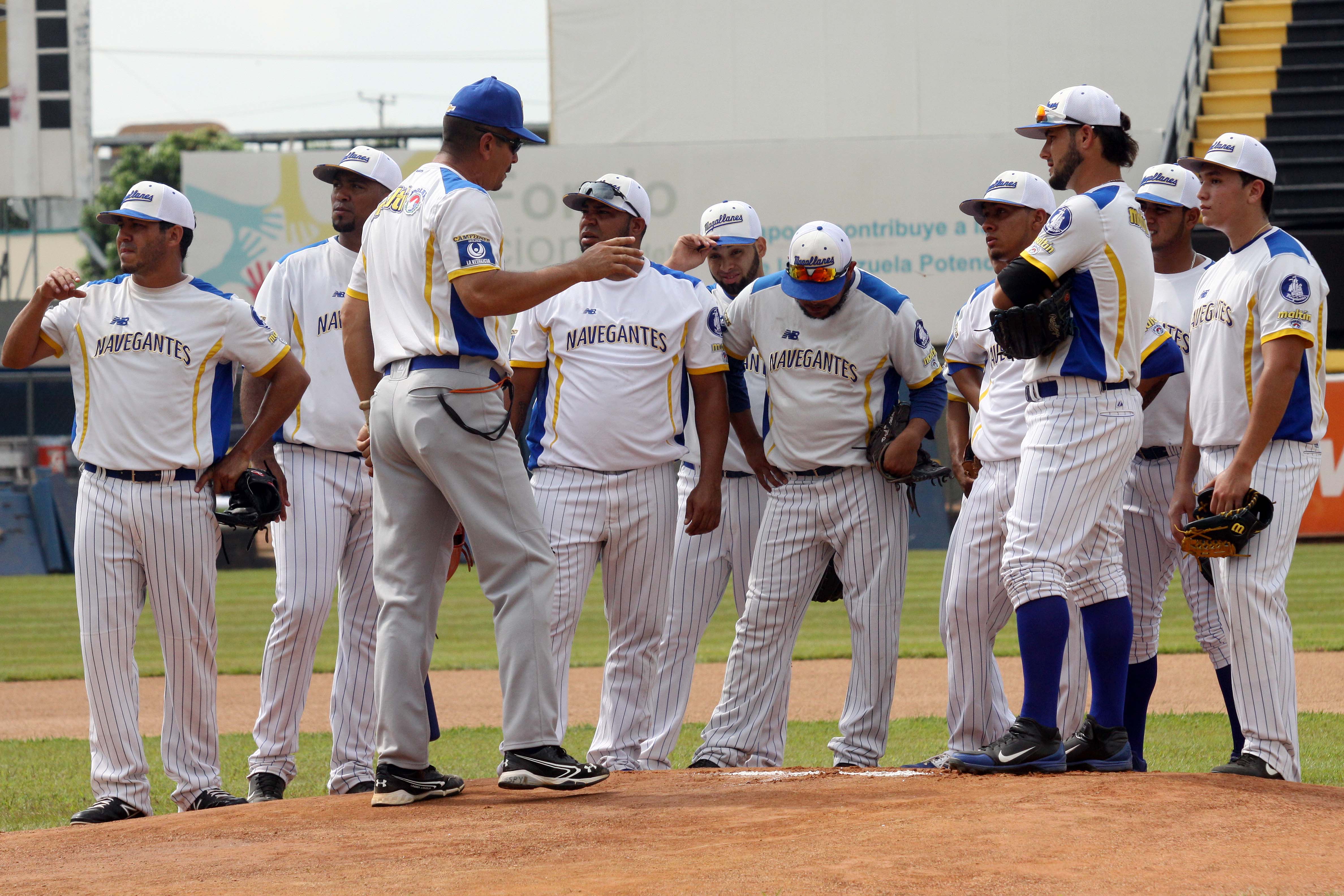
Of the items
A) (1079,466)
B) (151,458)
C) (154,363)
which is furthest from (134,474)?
(1079,466)

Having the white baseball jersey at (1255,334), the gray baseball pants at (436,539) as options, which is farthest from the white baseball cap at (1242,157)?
the gray baseball pants at (436,539)

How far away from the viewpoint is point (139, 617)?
4.92m

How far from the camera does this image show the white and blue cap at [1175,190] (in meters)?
5.62

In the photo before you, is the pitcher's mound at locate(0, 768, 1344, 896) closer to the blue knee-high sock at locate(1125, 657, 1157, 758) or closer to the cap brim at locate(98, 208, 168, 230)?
the blue knee-high sock at locate(1125, 657, 1157, 758)

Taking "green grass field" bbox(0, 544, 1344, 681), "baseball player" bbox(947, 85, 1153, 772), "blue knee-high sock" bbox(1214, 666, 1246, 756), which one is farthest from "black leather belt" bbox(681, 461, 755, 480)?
"green grass field" bbox(0, 544, 1344, 681)

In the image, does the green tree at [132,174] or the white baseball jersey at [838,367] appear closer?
the white baseball jersey at [838,367]

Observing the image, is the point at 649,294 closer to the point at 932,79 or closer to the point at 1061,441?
the point at 1061,441

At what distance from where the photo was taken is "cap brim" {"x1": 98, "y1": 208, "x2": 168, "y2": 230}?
5039 mm

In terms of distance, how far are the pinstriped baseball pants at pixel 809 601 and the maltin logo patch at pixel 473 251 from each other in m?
1.87

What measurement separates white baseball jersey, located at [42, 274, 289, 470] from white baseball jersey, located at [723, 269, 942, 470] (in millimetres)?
1825

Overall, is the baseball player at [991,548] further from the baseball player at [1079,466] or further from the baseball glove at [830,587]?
the baseball player at [1079,466]

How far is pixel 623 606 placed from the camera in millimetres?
5414

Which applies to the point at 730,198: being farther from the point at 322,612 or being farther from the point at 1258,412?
the point at 1258,412

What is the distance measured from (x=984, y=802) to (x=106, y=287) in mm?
3488
